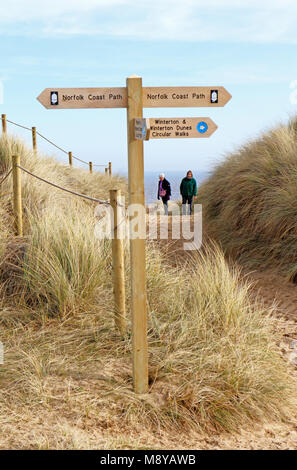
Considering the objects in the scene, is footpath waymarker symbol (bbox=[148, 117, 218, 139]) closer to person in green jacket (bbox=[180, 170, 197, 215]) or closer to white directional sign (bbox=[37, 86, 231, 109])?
white directional sign (bbox=[37, 86, 231, 109])

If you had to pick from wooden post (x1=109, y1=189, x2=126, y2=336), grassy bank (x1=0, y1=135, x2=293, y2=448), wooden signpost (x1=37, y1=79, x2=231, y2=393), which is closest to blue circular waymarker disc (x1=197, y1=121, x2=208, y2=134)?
wooden signpost (x1=37, y1=79, x2=231, y2=393)

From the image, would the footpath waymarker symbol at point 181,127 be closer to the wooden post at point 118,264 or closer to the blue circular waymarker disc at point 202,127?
the blue circular waymarker disc at point 202,127

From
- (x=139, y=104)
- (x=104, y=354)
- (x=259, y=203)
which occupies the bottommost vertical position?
(x=104, y=354)

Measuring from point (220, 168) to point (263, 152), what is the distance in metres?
1.28

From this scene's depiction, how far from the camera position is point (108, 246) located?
6.27 meters

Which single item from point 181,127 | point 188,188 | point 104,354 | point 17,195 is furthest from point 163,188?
point 181,127

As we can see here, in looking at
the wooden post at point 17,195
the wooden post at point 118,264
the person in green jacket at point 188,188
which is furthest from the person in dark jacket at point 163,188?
the wooden post at point 118,264

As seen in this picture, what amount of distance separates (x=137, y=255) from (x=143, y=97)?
1.14m

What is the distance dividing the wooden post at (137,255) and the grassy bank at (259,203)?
4071 millimetres

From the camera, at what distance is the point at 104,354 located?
4684 mm

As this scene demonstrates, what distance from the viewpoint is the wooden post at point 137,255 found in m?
3.81

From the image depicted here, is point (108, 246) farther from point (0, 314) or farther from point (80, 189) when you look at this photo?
point (80, 189)

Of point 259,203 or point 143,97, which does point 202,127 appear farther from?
point 259,203
